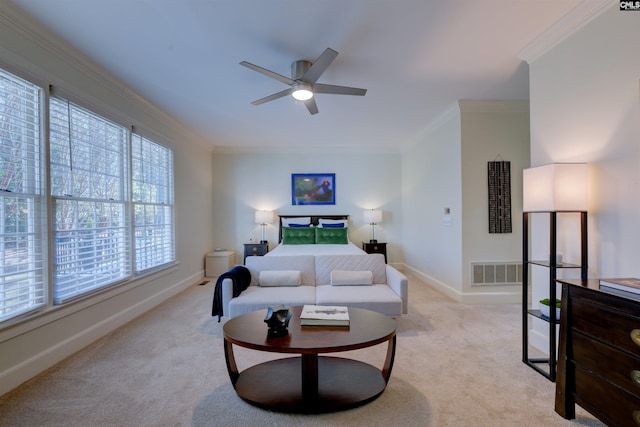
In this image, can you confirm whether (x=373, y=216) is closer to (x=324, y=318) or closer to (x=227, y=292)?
(x=227, y=292)

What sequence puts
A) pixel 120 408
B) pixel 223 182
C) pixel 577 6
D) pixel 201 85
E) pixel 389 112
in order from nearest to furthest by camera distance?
pixel 120 408 → pixel 577 6 → pixel 201 85 → pixel 389 112 → pixel 223 182

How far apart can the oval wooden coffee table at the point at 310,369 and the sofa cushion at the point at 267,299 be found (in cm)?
74

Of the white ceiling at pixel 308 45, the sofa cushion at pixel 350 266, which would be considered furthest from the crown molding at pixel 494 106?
the sofa cushion at pixel 350 266

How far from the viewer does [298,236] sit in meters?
6.36

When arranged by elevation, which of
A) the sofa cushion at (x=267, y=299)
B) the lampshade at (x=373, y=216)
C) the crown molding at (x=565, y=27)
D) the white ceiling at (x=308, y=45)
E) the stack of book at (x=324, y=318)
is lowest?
the sofa cushion at (x=267, y=299)

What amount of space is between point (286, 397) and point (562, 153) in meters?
2.86

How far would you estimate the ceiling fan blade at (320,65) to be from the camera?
245 cm

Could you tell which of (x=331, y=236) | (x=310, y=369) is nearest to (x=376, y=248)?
(x=331, y=236)

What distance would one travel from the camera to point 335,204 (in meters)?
6.93

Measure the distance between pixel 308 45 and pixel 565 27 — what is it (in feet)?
6.78

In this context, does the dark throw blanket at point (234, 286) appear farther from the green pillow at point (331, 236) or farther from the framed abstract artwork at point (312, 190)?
the framed abstract artwork at point (312, 190)

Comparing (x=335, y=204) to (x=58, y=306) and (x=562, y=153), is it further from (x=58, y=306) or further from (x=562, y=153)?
(x=58, y=306)

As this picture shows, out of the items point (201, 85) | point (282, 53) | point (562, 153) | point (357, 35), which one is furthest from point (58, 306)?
point (562, 153)

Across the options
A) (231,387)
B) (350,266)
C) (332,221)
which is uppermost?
(332,221)
